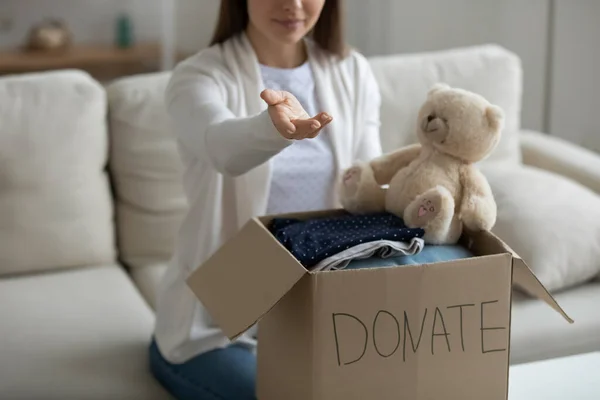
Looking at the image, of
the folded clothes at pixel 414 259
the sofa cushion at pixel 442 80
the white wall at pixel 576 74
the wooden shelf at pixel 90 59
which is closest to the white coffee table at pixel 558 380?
the folded clothes at pixel 414 259

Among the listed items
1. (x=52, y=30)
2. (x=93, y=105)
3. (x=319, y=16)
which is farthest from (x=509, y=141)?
(x=52, y=30)

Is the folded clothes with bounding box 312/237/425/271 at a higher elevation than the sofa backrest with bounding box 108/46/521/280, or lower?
higher

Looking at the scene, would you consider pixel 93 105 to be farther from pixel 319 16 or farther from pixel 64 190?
pixel 319 16

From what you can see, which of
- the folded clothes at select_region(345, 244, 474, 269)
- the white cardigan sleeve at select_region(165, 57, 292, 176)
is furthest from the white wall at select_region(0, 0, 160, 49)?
the folded clothes at select_region(345, 244, 474, 269)

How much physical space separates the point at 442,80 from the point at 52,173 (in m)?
0.87

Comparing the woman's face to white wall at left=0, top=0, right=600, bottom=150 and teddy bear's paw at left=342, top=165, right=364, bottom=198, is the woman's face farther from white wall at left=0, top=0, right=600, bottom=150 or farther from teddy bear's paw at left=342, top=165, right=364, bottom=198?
white wall at left=0, top=0, right=600, bottom=150

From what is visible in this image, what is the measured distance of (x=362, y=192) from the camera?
1423 millimetres

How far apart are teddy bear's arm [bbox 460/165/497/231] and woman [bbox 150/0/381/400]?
0.28 meters

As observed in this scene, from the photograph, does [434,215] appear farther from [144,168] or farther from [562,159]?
[562,159]

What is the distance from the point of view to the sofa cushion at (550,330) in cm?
179

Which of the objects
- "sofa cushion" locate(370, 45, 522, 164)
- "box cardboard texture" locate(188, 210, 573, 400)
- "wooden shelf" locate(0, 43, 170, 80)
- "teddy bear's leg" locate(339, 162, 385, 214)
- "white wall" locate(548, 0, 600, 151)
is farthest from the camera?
"wooden shelf" locate(0, 43, 170, 80)

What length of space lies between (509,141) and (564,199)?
34 centimetres

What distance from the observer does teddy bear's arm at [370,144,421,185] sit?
147 cm

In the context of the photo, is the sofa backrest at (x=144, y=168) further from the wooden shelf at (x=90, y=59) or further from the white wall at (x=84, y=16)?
the white wall at (x=84, y=16)
